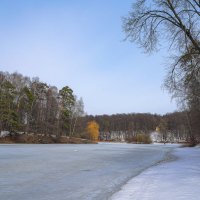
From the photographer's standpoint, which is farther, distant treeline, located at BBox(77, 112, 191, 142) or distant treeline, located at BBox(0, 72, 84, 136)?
distant treeline, located at BBox(77, 112, 191, 142)

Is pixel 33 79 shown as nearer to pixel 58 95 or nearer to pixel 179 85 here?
pixel 58 95

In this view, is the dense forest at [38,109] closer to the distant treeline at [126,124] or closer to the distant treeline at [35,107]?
the distant treeline at [35,107]

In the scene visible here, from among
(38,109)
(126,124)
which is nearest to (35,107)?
(38,109)

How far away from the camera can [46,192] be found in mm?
9945

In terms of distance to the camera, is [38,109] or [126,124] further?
[126,124]

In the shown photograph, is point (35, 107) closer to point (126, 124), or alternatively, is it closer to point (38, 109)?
point (38, 109)

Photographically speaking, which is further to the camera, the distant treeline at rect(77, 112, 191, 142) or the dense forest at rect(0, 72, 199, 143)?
the distant treeline at rect(77, 112, 191, 142)

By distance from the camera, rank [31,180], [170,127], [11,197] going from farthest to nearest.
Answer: [170,127], [31,180], [11,197]

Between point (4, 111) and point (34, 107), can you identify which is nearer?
point (4, 111)

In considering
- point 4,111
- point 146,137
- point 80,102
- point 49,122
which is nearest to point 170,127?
point 146,137

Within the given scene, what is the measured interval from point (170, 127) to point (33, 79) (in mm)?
82858

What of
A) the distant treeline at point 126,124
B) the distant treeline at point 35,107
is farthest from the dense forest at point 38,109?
the distant treeline at point 126,124

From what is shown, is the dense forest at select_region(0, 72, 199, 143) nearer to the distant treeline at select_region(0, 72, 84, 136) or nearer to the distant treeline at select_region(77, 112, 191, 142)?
the distant treeline at select_region(0, 72, 84, 136)

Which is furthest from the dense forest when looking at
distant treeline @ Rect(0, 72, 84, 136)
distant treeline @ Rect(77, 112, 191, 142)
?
distant treeline @ Rect(77, 112, 191, 142)
